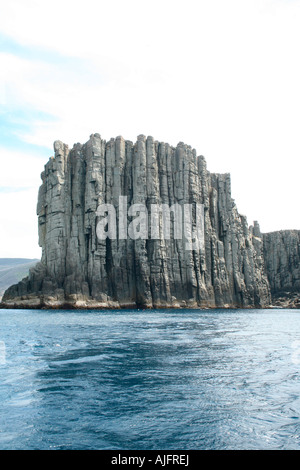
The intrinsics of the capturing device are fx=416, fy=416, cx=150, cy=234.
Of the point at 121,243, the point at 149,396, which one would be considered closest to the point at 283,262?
the point at 121,243

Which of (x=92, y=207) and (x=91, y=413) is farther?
(x=92, y=207)

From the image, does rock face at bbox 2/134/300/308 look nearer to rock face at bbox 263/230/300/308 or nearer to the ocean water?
rock face at bbox 263/230/300/308

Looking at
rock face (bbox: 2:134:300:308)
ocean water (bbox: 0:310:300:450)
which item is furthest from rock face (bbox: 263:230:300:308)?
ocean water (bbox: 0:310:300:450)

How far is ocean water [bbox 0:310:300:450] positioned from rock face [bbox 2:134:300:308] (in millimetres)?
60985

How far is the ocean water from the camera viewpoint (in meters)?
11.5

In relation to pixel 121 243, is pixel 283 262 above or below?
below

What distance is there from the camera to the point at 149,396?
1547 cm

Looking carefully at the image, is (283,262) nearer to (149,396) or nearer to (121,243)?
(121,243)

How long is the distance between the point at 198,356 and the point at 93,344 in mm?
8082


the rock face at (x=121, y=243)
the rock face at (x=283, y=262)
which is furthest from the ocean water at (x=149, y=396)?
the rock face at (x=283, y=262)

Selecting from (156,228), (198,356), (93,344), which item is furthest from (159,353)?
(156,228)

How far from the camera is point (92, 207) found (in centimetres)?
9131

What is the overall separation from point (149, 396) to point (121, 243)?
77.3 metres
